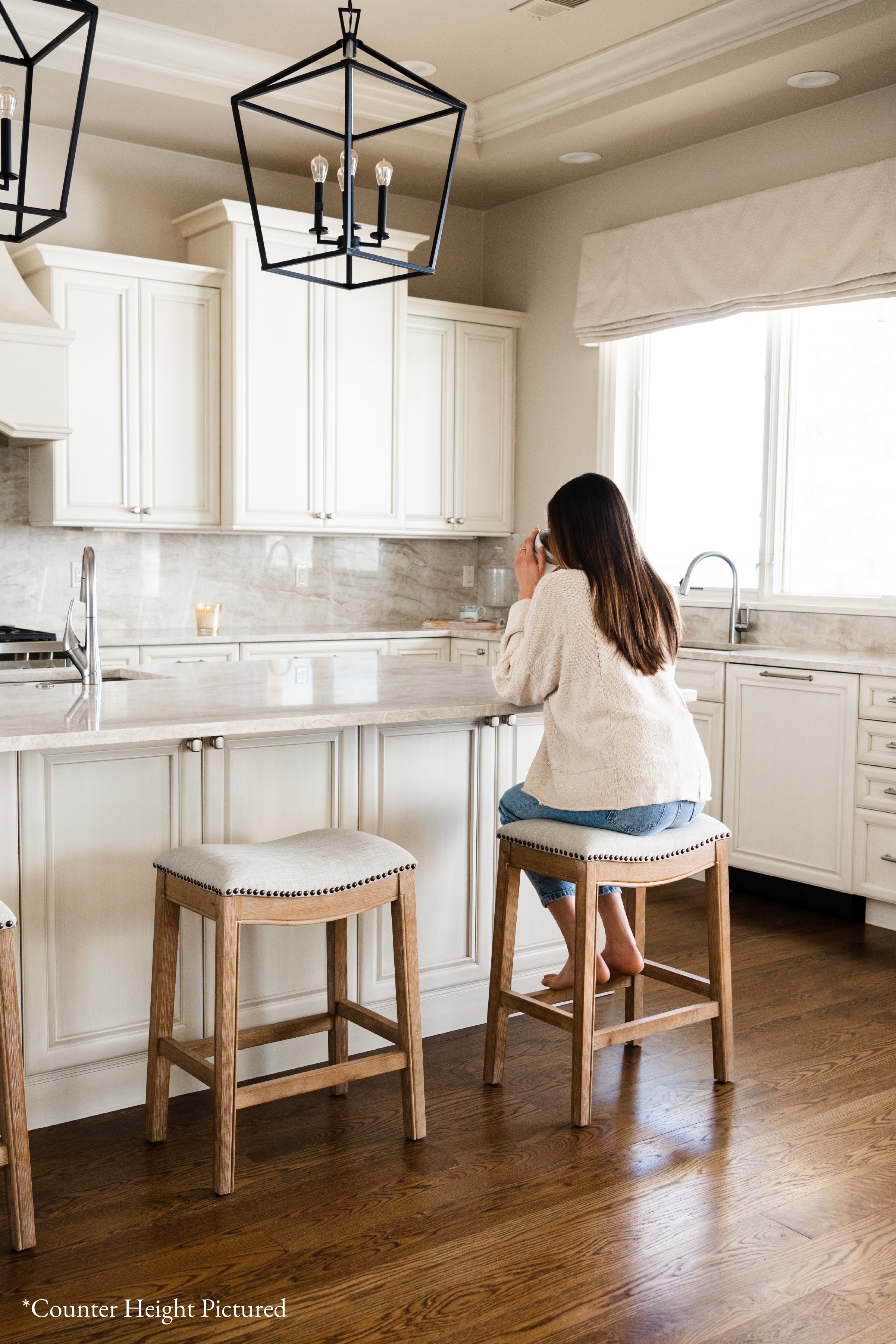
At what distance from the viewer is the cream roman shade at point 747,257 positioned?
170 inches

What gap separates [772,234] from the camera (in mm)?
4664

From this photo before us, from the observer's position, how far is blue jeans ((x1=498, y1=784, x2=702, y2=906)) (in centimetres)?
252

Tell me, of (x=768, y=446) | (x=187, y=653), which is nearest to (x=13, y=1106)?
(x=187, y=653)

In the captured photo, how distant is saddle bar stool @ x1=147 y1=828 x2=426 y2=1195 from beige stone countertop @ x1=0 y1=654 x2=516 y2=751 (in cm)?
24

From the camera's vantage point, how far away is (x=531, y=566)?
2789 mm

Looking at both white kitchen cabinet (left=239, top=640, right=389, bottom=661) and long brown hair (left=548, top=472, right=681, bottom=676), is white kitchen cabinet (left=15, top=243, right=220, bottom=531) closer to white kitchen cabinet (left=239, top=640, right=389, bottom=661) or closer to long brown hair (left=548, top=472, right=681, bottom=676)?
white kitchen cabinet (left=239, top=640, right=389, bottom=661)

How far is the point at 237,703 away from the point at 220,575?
306cm

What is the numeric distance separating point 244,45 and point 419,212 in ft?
5.32

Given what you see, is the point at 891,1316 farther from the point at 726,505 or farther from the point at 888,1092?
the point at 726,505

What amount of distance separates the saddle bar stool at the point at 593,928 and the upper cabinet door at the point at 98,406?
2.75 m

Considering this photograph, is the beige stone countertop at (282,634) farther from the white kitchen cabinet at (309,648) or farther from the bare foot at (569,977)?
the bare foot at (569,977)

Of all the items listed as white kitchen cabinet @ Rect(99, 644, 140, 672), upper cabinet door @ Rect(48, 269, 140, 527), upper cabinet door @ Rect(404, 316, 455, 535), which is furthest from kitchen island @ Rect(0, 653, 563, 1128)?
upper cabinet door @ Rect(404, 316, 455, 535)

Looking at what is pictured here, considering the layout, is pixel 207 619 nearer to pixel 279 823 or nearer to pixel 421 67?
pixel 421 67

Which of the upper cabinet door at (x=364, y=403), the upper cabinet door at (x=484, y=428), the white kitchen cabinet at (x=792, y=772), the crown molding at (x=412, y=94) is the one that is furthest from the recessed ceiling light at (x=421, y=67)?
the white kitchen cabinet at (x=792, y=772)
